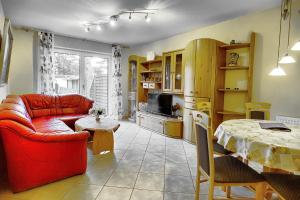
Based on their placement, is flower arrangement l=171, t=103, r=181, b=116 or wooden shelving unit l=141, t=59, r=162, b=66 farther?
wooden shelving unit l=141, t=59, r=162, b=66

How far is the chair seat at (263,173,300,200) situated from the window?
5.21 meters

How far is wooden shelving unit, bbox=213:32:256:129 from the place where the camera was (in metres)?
3.38

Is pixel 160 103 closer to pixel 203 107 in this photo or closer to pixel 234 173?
pixel 203 107

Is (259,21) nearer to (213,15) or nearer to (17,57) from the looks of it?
(213,15)

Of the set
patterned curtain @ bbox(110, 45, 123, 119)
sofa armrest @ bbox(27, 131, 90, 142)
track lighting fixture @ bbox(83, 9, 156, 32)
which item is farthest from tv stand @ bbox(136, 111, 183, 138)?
sofa armrest @ bbox(27, 131, 90, 142)

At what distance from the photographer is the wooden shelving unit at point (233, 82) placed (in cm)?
338

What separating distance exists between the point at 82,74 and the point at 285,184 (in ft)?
17.7

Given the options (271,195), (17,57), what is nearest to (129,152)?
(271,195)

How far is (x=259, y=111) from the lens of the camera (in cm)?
279

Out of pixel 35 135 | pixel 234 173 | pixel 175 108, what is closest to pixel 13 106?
pixel 35 135

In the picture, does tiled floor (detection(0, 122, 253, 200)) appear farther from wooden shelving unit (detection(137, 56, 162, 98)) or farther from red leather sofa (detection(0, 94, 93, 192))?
wooden shelving unit (detection(137, 56, 162, 98))

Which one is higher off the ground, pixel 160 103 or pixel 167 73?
pixel 167 73

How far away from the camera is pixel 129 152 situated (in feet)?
10.8

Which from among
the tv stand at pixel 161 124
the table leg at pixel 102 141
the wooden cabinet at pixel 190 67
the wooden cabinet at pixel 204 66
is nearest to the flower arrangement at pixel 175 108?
the tv stand at pixel 161 124
